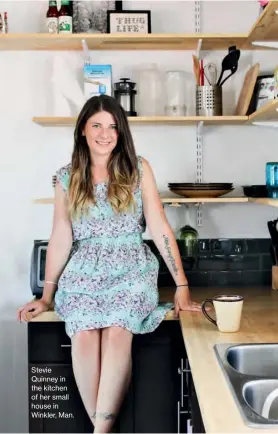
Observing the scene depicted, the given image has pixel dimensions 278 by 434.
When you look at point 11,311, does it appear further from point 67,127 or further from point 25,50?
point 25,50

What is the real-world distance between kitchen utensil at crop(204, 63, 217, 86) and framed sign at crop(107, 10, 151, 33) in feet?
1.00

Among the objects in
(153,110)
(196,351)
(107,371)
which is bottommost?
(107,371)

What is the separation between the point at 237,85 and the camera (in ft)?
9.55

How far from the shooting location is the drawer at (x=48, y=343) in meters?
2.42

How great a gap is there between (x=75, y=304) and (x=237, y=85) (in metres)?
1.29

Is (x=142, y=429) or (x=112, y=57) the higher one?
(x=112, y=57)

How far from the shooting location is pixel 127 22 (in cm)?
281

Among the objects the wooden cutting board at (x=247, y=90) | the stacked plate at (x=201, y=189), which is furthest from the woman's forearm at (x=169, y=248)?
the wooden cutting board at (x=247, y=90)

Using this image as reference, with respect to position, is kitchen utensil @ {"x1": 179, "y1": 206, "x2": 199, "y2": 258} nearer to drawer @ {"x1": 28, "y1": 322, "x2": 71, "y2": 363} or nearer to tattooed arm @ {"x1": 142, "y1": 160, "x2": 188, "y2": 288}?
tattooed arm @ {"x1": 142, "y1": 160, "x2": 188, "y2": 288}

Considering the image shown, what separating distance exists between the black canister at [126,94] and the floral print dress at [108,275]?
15.5 inches

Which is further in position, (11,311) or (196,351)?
(11,311)

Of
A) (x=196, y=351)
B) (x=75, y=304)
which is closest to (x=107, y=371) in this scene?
(x=75, y=304)

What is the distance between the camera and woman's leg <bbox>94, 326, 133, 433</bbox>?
6.93ft

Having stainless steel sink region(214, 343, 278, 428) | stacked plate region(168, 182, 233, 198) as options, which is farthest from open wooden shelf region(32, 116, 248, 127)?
stainless steel sink region(214, 343, 278, 428)
